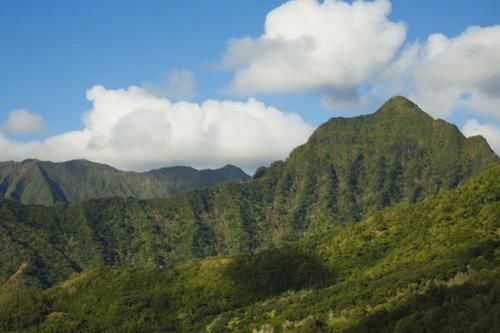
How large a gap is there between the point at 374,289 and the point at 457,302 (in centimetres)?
11504

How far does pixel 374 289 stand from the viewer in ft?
642

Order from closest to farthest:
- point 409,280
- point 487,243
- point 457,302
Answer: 1. point 457,302
2. point 409,280
3. point 487,243

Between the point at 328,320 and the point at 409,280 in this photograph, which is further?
the point at 409,280

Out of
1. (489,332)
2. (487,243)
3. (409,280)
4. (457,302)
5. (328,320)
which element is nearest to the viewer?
(489,332)

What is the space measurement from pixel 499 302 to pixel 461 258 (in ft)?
403

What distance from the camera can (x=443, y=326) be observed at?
237ft

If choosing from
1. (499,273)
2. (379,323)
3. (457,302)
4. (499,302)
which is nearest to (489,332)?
(499,302)

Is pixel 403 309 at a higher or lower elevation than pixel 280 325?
higher

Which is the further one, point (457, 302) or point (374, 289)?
point (374, 289)

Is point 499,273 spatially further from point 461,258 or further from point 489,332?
point 461,258

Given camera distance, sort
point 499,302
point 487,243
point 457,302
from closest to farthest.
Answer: point 499,302, point 457,302, point 487,243

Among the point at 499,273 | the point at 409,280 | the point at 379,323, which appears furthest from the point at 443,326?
the point at 409,280

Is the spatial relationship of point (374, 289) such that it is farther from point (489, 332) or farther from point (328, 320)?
point (489, 332)

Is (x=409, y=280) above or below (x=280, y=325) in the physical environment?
above
